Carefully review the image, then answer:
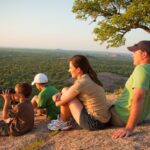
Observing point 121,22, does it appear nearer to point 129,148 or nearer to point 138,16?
point 138,16

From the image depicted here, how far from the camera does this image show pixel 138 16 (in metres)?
15.9

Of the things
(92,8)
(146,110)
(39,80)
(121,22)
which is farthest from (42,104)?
(92,8)

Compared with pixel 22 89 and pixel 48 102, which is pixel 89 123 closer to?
pixel 22 89

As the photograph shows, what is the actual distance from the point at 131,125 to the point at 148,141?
42 cm

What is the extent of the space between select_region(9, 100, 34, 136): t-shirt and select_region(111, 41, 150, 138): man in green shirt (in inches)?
73.4

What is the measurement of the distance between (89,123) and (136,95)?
3.78 ft

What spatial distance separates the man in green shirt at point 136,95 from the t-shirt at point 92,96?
209 mm

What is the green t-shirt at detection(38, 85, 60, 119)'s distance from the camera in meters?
7.32

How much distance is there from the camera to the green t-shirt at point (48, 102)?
732 cm

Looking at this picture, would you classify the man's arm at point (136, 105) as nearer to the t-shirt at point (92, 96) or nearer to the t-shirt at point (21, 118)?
the t-shirt at point (92, 96)

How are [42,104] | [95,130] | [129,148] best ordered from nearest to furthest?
[129,148]
[95,130]
[42,104]

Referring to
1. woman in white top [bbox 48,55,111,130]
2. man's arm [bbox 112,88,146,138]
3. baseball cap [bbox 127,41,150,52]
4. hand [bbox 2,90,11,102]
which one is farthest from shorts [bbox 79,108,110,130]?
hand [bbox 2,90,11,102]

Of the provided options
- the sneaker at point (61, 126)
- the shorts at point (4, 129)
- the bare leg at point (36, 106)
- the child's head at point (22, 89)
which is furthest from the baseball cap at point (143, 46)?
the bare leg at point (36, 106)

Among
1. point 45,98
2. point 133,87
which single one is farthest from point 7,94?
point 133,87
